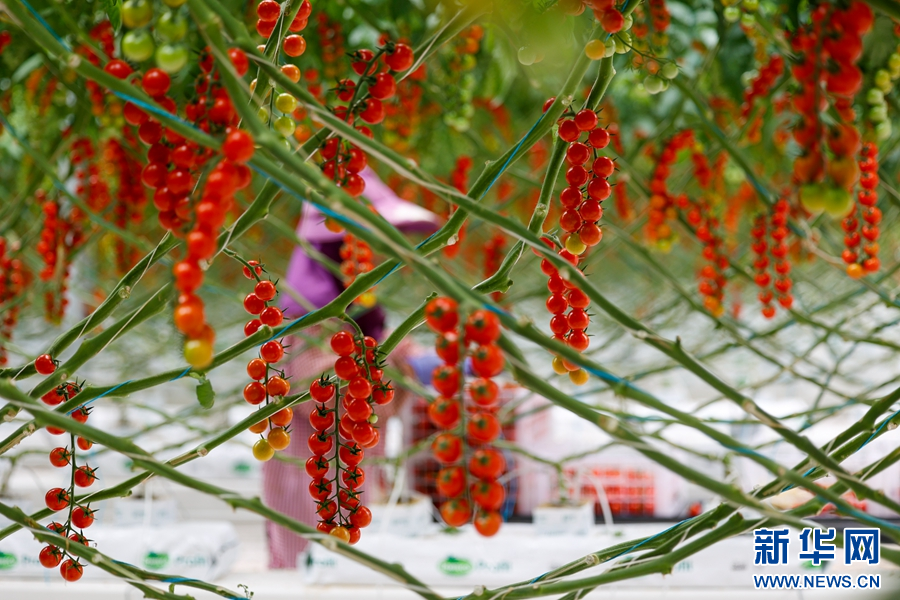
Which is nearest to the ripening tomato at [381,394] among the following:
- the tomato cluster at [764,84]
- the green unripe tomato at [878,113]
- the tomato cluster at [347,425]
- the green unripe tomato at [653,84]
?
the tomato cluster at [347,425]

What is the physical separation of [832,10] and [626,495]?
1696 millimetres

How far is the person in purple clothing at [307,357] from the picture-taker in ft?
5.37

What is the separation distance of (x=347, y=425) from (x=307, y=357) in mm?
1221

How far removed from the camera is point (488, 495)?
0.38 m

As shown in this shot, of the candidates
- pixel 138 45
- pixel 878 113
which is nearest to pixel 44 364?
pixel 138 45

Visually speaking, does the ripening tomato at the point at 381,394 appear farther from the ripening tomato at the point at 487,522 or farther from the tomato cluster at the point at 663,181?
the tomato cluster at the point at 663,181

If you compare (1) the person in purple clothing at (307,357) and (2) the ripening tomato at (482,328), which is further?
(1) the person in purple clothing at (307,357)

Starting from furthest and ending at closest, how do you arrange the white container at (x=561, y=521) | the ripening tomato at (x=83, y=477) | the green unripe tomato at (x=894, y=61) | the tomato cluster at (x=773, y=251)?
the white container at (x=561, y=521) < the tomato cluster at (x=773, y=251) < the green unripe tomato at (x=894, y=61) < the ripening tomato at (x=83, y=477)

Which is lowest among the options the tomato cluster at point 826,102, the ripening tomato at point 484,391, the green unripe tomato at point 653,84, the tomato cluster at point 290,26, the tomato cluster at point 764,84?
the ripening tomato at point 484,391

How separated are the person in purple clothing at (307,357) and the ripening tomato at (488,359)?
1.23 m

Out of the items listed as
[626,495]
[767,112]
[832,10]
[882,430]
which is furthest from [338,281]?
[832,10]

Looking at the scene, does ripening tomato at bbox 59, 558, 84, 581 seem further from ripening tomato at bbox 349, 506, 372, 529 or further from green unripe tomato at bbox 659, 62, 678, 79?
green unripe tomato at bbox 659, 62, 678, 79

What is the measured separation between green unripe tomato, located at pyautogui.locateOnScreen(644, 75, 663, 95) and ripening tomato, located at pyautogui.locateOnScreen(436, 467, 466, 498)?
0.46 meters

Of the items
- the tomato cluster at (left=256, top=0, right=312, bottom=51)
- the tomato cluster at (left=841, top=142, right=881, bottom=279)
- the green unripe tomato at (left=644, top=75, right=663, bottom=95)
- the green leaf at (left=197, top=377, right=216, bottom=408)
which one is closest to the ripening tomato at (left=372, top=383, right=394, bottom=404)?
the green leaf at (left=197, top=377, right=216, bottom=408)
